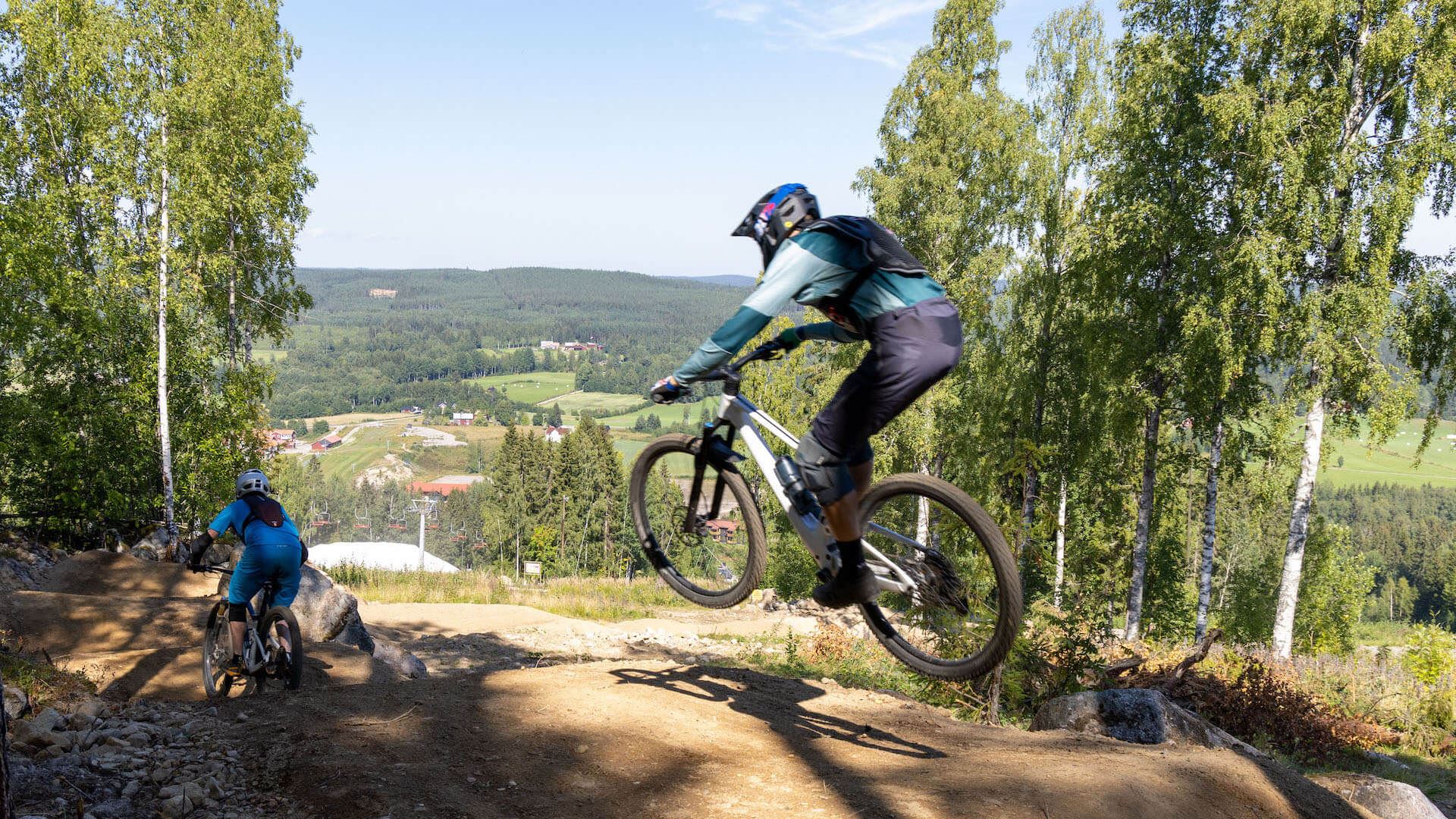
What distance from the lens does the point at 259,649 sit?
25.0ft

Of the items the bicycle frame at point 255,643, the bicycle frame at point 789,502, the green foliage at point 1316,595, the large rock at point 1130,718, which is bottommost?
the green foliage at point 1316,595

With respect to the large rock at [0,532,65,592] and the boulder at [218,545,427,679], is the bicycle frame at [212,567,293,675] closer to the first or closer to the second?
the boulder at [218,545,427,679]

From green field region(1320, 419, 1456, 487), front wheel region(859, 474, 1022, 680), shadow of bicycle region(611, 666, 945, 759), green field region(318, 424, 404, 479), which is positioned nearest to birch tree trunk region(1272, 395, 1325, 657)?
shadow of bicycle region(611, 666, 945, 759)

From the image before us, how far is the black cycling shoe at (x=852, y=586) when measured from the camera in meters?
4.68

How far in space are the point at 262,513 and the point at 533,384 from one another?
179m

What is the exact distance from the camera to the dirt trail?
4.82m

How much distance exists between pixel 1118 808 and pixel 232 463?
22124 millimetres

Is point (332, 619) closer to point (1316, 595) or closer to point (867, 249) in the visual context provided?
point (867, 249)

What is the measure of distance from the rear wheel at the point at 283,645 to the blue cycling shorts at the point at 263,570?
27 cm

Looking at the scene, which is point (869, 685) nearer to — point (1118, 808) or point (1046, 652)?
point (1046, 652)

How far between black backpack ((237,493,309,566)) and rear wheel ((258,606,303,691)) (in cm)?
51

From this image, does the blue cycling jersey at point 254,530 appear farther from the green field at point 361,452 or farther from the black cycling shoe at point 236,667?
the green field at point 361,452

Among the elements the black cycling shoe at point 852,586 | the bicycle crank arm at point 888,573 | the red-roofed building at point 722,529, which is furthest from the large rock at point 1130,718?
the black cycling shoe at point 852,586

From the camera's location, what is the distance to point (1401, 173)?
1630 cm
